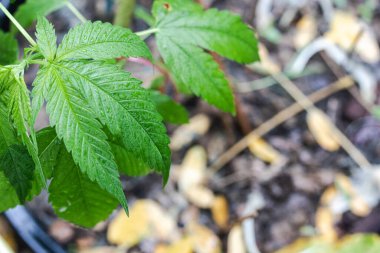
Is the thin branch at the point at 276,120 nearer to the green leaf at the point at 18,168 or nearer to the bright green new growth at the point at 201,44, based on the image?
the bright green new growth at the point at 201,44

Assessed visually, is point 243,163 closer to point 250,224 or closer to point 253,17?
point 250,224

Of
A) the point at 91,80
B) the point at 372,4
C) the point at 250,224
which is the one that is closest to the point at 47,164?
the point at 91,80

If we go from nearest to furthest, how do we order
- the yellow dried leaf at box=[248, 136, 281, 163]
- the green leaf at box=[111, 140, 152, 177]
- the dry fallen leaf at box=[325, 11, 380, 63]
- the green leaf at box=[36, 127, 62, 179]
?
the green leaf at box=[36, 127, 62, 179] → the green leaf at box=[111, 140, 152, 177] → the yellow dried leaf at box=[248, 136, 281, 163] → the dry fallen leaf at box=[325, 11, 380, 63]

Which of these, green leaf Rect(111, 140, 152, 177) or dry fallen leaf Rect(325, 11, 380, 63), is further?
dry fallen leaf Rect(325, 11, 380, 63)

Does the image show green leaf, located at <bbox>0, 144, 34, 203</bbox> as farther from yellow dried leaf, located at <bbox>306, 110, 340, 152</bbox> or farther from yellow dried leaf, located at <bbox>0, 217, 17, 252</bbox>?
yellow dried leaf, located at <bbox>306, 110, 340, 152</bbox>

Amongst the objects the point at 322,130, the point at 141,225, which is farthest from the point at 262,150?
the point at 141,225

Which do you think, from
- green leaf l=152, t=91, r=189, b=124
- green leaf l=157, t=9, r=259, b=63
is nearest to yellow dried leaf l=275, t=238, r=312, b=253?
green leaf l=152, t=91, r=189, b=124
